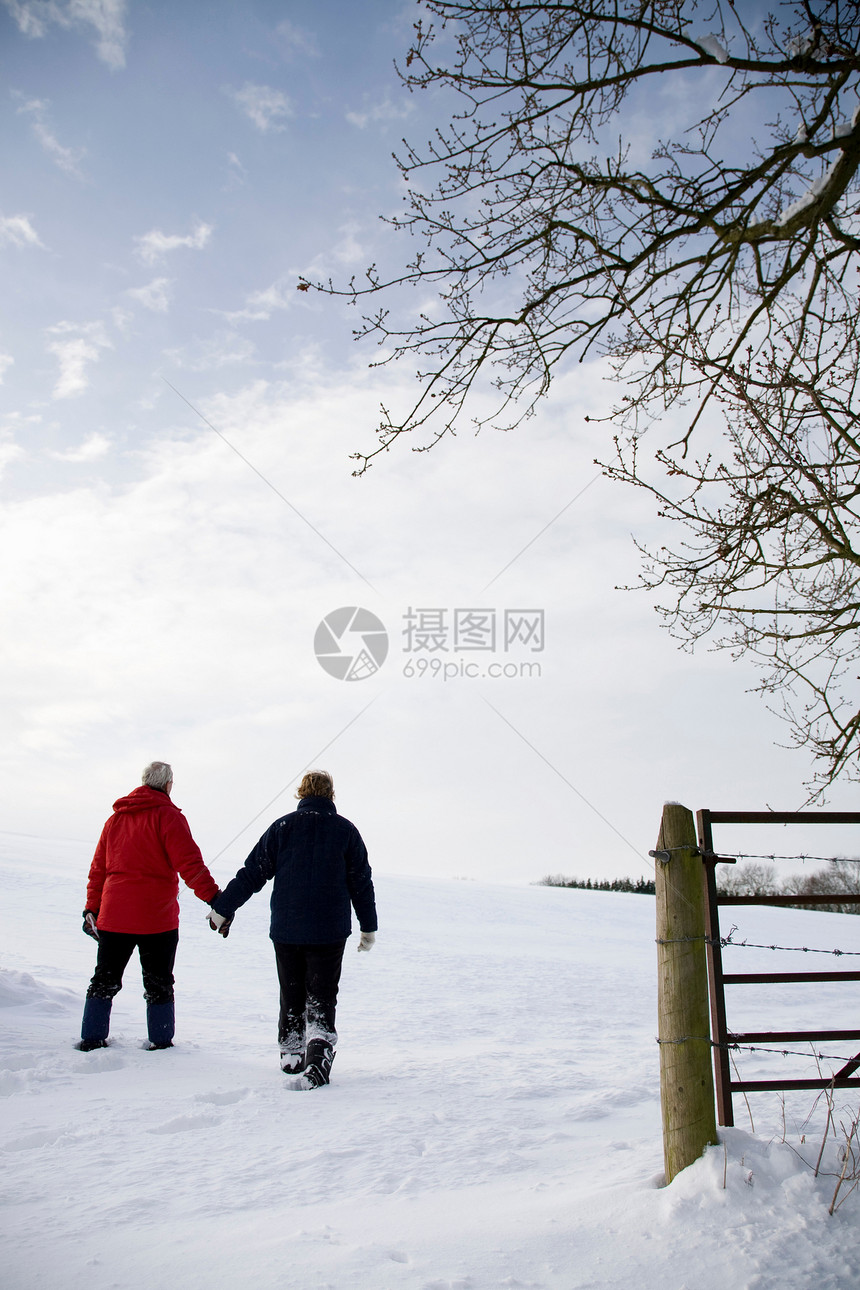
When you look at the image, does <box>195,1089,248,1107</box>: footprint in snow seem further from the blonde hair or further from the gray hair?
the gray hair

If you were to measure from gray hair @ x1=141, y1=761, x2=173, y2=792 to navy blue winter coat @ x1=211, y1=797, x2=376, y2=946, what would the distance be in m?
0.86

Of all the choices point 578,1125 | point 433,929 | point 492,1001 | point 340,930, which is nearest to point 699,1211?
point 578,1125

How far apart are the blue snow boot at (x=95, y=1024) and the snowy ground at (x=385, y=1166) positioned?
145 mm

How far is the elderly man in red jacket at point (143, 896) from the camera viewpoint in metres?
5.00

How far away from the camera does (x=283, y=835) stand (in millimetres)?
5023

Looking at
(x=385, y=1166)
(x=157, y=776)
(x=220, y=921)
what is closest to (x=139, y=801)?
(x=157, y=776)

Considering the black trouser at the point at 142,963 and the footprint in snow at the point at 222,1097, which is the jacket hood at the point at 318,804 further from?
the footprint in snow at the point at 222,1097

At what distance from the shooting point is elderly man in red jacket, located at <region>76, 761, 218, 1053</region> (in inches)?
197

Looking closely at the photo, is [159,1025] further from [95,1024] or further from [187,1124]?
[187,1124]

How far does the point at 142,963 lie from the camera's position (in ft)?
16.4

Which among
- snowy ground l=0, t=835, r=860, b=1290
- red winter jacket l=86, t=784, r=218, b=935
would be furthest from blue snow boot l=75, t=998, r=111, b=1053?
red winter jacket l=86, t=784, r=218, b=935

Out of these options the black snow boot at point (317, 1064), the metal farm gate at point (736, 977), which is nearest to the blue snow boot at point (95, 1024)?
the black snow boot at point (317, 1064)

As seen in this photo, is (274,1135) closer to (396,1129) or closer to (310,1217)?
(396,1129)

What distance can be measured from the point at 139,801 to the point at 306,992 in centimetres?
165
